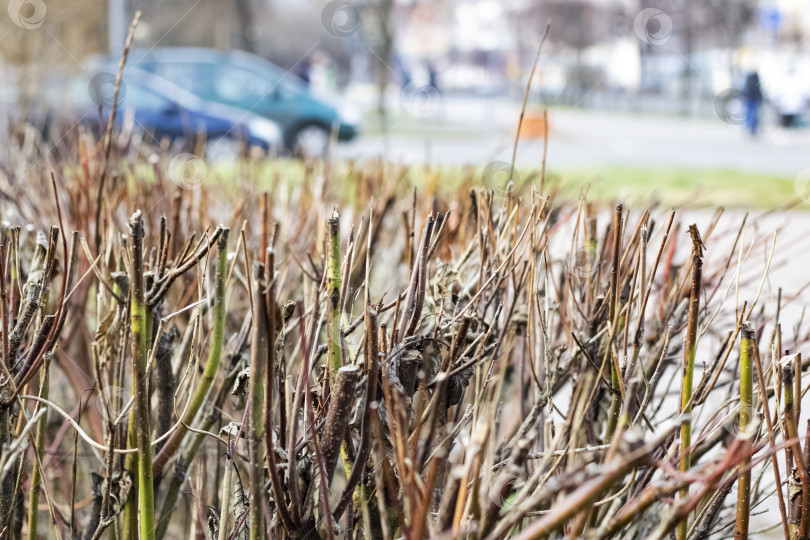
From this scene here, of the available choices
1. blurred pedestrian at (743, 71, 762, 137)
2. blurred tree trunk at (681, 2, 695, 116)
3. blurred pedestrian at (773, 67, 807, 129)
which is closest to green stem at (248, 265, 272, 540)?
blurred pedestrian at (743, 71, 762, 137)

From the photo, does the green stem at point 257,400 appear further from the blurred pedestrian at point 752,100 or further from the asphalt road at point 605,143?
the blurred pedestrian at point 752,100

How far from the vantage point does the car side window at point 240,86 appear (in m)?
14.1

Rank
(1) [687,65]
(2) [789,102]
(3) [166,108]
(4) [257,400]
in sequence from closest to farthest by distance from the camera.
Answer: (4) [257,400], (3) [166,108], (2) [789,102], (1) [687,65]

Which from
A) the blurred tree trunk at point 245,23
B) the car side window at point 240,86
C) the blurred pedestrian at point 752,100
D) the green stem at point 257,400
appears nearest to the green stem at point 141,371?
the green stem at point 257,400

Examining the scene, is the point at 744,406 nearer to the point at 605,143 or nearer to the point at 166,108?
the point at 166,108

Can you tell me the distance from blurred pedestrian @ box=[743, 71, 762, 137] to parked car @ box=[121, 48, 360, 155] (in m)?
9.15

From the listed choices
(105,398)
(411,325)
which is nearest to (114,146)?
(105,398)

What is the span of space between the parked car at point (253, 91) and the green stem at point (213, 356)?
12447 millimetres

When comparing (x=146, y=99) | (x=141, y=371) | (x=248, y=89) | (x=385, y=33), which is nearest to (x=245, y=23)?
(x=385, y=33)

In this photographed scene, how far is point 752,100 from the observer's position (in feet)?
62.4

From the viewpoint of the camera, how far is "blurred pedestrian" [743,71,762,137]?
18609mm

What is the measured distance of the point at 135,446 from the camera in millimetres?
1457

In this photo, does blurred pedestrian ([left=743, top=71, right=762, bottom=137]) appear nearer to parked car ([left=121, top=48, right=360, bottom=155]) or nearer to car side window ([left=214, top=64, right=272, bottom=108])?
parked car ([left=121, top=48, right=360, bottom=155])

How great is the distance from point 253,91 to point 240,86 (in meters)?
0.24
